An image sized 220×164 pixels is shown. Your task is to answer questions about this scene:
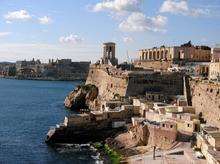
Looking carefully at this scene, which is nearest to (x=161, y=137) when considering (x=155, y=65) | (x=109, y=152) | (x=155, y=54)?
(x=109, y=152)

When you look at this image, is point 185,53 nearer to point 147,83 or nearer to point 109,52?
point 147,83

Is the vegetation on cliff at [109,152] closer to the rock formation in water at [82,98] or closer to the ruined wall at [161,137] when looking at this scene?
the ruined wall at [161,137]

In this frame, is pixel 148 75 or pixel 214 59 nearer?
pixel 148 75

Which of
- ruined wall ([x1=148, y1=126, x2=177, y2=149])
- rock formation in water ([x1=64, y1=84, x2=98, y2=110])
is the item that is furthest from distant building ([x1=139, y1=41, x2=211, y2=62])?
ruined wall ([x1=148, y1=126, x2=177, y2=149])

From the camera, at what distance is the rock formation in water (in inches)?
2783

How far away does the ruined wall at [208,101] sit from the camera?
4288 centimetres

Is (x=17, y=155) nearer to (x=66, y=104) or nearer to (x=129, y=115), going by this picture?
(x=129, y=115)

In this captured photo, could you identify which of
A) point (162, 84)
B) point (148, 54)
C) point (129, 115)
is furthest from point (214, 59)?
point (129, 115)

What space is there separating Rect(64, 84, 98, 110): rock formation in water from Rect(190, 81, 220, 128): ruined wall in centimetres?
2270

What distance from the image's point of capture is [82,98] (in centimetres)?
7194

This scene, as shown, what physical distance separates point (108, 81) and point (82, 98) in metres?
5.72

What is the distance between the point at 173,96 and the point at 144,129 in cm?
1648

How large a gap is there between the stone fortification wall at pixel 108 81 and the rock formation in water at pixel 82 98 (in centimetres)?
116

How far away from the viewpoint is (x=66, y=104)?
245ft
